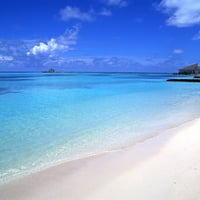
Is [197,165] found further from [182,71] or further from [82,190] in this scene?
[182,71]

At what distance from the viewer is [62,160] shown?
188 inches

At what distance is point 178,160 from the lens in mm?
4387

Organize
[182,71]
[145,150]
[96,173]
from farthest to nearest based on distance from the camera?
[182,71] → [145,150] → [96,173]

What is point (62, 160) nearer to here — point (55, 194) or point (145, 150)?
point (55, 194)

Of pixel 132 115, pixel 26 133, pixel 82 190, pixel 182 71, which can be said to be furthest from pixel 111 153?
pixel 182 71

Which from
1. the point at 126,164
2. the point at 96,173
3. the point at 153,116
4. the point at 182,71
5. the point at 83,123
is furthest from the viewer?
the point at 182,71

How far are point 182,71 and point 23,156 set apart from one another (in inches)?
3829

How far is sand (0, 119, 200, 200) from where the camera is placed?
3.23 meters

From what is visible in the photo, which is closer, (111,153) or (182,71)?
(111,153)

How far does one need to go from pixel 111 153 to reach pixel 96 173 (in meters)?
1.09

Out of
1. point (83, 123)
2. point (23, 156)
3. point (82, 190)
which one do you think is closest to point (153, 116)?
point (83, 123)

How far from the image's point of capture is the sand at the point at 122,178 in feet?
10.6

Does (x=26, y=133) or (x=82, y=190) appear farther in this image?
(x=26, y=133)

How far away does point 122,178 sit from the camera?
12.2 feet
